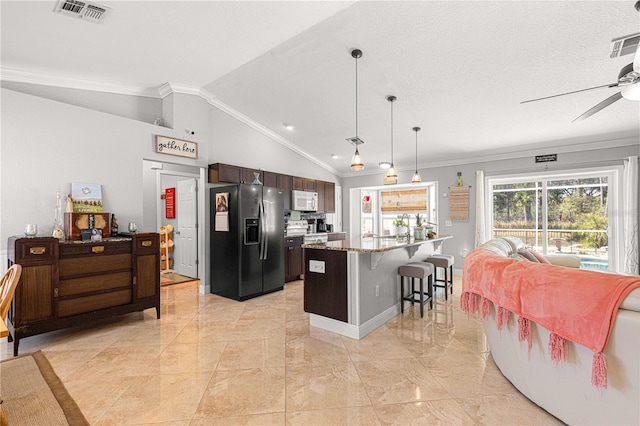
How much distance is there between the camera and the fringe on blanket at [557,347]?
5.35 feet

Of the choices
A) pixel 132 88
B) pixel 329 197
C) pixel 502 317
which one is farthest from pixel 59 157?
pixel 329 197

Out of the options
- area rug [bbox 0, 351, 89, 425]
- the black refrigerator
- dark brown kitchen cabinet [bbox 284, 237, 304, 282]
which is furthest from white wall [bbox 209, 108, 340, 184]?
area rug [bbox 0, 351, 89, 425]

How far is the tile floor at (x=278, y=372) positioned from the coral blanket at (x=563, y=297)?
0.64 m

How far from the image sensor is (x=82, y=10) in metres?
2.64

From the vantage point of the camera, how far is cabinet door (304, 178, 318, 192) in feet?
21.3

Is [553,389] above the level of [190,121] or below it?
below

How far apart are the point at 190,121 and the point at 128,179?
1.28m

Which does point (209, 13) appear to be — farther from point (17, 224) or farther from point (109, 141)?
point (17, 224)

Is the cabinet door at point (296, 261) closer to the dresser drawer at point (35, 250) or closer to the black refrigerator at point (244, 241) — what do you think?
the black refrigerator at point (244, 241)

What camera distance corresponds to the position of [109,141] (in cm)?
378

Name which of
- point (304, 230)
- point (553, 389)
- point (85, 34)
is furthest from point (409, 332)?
point (85, 34)

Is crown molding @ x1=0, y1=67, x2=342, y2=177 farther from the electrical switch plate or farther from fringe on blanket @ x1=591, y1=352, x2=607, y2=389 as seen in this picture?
fringe on blanket @ x1=591, y1=352, x2=607, y2=389

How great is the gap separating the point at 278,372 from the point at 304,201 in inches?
166

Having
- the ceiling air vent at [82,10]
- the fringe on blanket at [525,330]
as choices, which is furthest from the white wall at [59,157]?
the fringe on blanket at [525,330]
